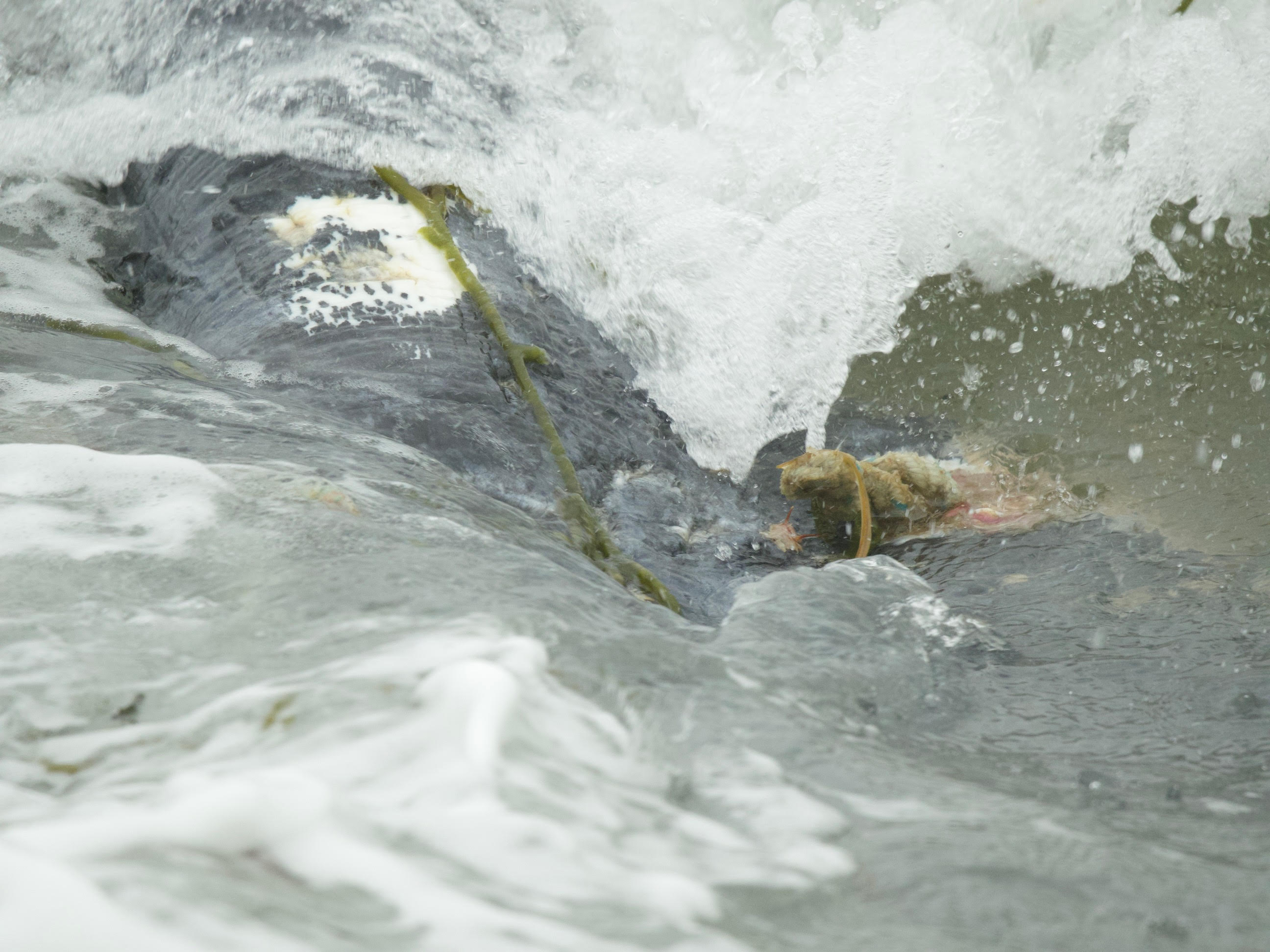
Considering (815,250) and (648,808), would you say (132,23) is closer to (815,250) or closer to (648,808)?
(815,250)

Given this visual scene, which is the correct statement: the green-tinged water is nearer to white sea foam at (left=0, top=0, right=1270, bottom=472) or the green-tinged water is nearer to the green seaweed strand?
white sea foam at (left=0, top=0, right=1270, bottom=472)

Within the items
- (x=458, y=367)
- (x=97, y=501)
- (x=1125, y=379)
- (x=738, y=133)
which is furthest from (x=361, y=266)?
(x=1125, y=379)

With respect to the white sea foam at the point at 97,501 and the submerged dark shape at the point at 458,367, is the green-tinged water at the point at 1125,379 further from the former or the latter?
the white sea foam at the point at 97,501

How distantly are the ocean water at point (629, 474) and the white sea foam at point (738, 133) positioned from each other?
0.02 meters

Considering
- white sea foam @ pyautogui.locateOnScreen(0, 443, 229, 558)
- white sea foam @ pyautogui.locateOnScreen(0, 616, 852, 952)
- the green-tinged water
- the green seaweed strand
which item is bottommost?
white sea foam @ pyautogui.locateOnScreen(0, 616, 852, 952)

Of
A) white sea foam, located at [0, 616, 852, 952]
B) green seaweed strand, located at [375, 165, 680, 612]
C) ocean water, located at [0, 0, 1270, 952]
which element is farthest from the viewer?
green seaweed strand, located at [375, 165, 680, 612]

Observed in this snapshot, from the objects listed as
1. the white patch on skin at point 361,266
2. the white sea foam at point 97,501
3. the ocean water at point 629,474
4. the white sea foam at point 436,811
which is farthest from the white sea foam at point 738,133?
the white sea foam at point 436,811

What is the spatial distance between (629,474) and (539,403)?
1.18 ft

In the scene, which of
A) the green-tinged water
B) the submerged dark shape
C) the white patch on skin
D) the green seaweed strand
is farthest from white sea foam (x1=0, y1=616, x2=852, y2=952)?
the green-tinged water

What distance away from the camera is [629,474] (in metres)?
3.00

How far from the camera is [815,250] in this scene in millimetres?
3832

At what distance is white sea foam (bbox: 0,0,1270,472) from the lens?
352cm

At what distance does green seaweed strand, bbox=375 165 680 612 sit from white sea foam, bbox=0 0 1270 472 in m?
0.17

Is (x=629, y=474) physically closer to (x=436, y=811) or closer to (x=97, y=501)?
(x=97, y=501)
